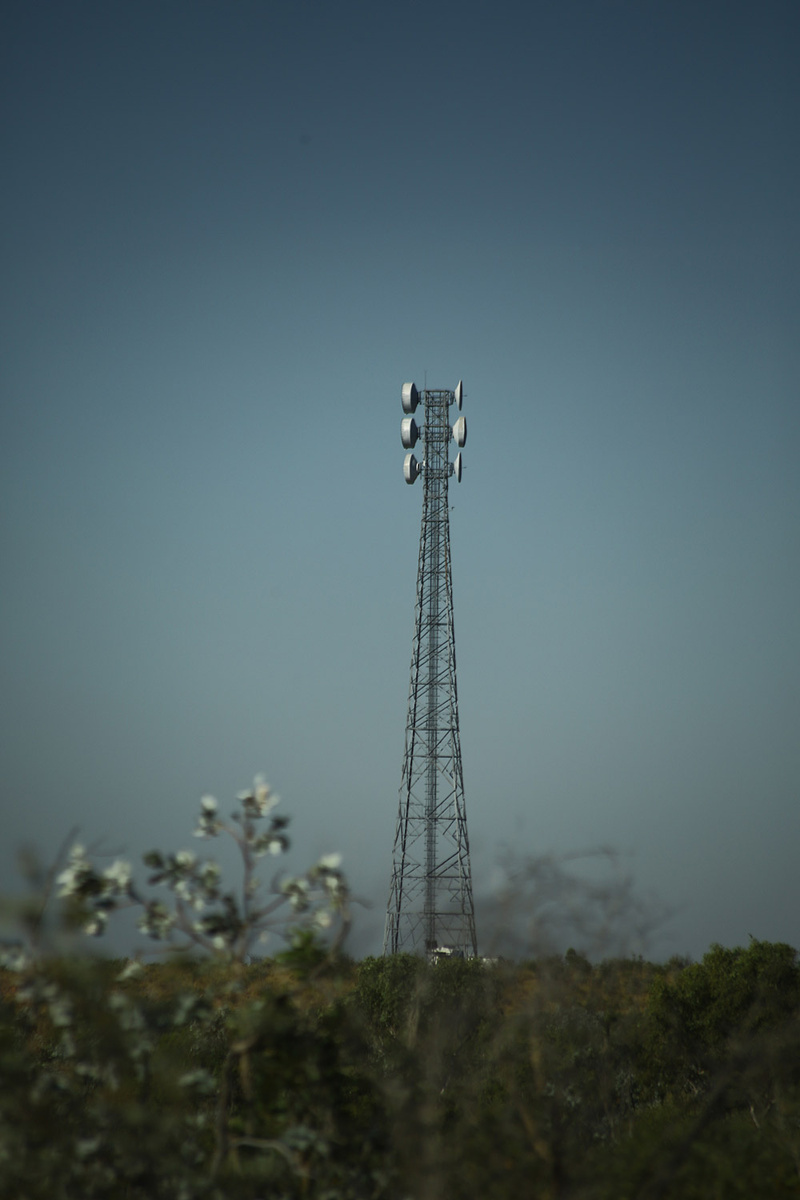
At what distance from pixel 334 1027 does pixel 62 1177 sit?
189cm

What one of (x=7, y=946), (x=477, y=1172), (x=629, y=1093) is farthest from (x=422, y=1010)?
(x=7, y=946)

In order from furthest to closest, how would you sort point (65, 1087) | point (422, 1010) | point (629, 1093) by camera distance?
point (422, 1010) → point (629, 1093) → point (65, 1087)

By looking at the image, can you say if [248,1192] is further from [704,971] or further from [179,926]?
[704,971]

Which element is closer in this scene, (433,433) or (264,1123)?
(264,1123)

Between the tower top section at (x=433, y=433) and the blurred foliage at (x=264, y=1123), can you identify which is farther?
the tower top section at (x=433, y=433)

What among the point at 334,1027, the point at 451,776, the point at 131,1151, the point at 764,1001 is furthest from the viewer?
the point at 451,776

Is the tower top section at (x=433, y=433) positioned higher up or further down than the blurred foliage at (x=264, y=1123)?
higher up

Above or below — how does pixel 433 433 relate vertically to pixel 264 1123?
above

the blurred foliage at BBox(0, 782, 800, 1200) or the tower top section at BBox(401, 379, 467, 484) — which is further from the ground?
the tower top section at BBox(401, 379, 467, 484)

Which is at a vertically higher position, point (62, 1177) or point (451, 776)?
point (451, 776)

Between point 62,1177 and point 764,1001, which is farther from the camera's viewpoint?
point 764,1001

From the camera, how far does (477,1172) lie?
6707 millimetres

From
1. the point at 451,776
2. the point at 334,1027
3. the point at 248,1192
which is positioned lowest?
the point at 248,1192

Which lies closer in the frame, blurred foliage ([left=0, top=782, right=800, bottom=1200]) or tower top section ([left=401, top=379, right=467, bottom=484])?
blurred foliage ([left=0, top=782, right=800, bottom=1200])
